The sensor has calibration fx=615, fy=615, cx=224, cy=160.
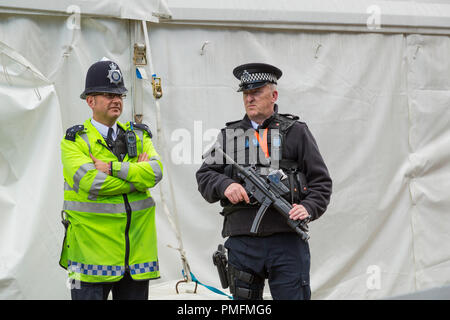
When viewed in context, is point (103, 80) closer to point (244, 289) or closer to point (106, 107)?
point (106, 107)

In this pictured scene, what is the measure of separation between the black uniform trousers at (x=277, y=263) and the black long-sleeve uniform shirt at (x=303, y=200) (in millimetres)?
52

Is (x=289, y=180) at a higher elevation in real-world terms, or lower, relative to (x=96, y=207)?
higher

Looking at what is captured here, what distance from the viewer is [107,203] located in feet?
10.5

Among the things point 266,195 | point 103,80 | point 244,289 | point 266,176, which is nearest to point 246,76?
point 266,176

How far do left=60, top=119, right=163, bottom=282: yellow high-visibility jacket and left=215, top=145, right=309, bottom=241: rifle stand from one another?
0.50 meters

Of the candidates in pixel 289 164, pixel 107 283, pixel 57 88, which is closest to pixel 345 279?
pixel 289 164

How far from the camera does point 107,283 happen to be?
3.16 metres

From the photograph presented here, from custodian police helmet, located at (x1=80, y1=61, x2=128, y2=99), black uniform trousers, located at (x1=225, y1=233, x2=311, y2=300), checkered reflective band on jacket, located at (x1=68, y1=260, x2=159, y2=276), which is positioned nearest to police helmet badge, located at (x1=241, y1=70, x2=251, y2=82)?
custodian police helmet, located at (x1=80, y1=61, x2=128, y2=99)

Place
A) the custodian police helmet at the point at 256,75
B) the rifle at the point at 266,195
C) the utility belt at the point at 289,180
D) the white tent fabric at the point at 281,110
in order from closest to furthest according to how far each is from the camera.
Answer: the rifle at the point at 266,195 < the utility belt at the point at 289,180 < the custodian police helmet at the point at 256,75 < the white tent fabric at the point at 281,110

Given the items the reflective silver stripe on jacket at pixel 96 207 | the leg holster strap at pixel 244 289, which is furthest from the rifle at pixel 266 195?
the reflective silver stripe on jacket at pixel 96 207

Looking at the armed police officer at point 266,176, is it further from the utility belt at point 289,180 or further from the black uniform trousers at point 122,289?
the black uniform trousers at point 122,289

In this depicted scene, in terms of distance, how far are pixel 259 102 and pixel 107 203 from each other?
3.11ft

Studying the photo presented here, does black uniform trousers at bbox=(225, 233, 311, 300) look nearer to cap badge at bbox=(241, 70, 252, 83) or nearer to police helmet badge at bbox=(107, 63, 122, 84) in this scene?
cap badge at bbox=(241, 70, 252, 83)

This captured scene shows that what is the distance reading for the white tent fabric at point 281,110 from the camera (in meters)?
4.19
